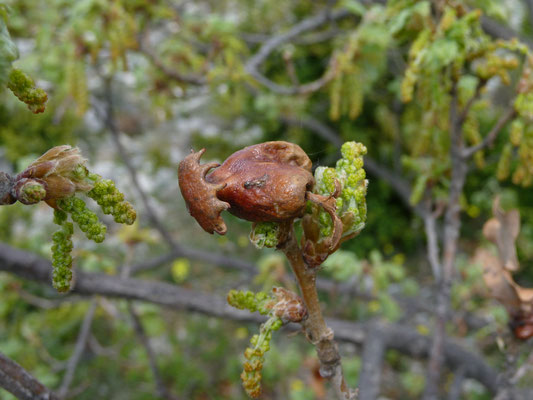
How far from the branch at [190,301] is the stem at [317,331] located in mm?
1093

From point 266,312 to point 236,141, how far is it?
6.18 m

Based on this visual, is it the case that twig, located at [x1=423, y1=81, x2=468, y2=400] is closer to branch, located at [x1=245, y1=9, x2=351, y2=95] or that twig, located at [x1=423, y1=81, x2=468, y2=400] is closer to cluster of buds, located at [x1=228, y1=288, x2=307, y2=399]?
cluster of buds, located at [x1=228, y1=288, x2=307, y2=399]

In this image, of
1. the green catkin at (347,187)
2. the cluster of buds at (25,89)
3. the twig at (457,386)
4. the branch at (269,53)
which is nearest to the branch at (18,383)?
the cluster of buds at (25,89)

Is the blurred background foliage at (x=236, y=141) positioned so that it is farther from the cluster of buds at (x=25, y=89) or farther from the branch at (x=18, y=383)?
the branch at (x=18, y=383)

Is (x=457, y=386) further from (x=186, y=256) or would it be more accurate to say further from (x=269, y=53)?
(x=269, y=53)

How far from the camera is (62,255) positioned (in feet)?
1.97

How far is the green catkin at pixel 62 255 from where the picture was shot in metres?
0.59

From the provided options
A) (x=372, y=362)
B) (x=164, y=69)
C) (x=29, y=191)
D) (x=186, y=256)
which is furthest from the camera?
(x=186, y=256)

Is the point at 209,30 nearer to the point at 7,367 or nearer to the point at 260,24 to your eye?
the point at 7,367

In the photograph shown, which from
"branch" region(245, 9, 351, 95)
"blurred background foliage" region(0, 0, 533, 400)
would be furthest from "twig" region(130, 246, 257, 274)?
"branch" region(245, 9, 351, 95)

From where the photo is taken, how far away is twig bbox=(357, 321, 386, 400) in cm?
159

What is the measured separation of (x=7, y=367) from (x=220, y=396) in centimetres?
384

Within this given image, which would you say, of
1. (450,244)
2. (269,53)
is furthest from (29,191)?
(269,53)

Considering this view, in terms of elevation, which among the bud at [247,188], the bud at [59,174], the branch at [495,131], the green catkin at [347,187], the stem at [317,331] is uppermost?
the bud at [59,174]
